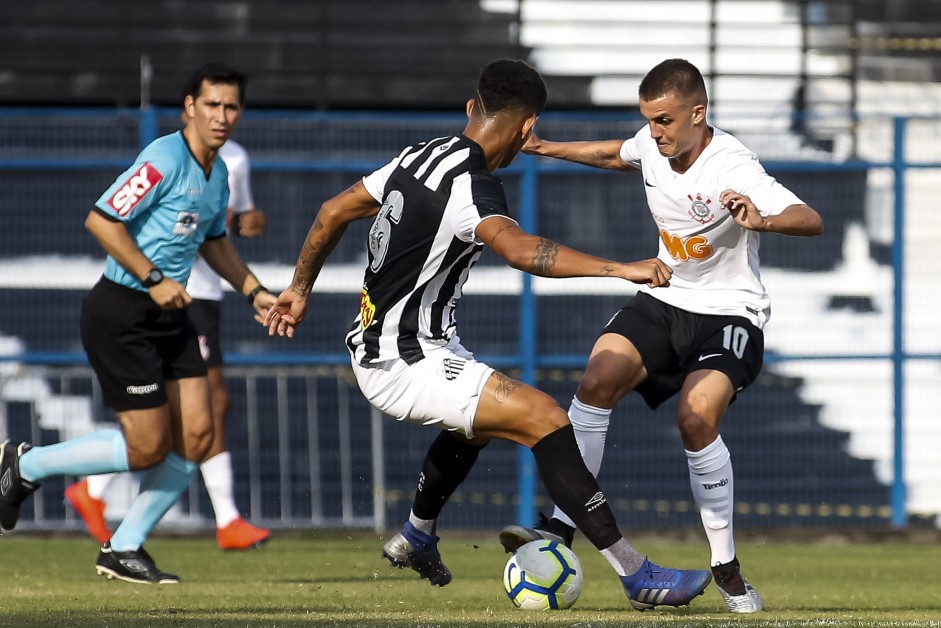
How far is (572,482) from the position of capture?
5824 millimetres

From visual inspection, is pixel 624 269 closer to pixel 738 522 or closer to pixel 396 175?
pixel 396 175

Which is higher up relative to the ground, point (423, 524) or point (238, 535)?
point (423, 524)

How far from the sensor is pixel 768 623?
17.7 feet

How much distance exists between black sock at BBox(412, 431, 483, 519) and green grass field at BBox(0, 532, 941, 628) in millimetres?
394

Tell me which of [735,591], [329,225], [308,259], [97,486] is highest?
[329,225]

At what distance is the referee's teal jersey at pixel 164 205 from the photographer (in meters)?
7.10

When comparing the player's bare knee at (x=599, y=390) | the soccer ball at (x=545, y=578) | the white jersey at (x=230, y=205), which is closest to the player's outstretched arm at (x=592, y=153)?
the player's bare knee at (x=599, y=390)

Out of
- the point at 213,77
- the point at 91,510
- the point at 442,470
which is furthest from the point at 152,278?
the point at 91,510

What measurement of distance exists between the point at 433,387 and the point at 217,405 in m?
3.69

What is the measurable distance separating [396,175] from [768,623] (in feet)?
6.71

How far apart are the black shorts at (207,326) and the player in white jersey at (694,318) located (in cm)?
300

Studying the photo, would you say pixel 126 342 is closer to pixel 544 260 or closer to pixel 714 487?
pixel 544 260

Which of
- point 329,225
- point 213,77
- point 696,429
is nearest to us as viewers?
point 329,225

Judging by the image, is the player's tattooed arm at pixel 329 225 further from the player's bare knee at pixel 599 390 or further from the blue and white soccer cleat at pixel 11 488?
the blue and white soccer cleat at pixel 11 488
